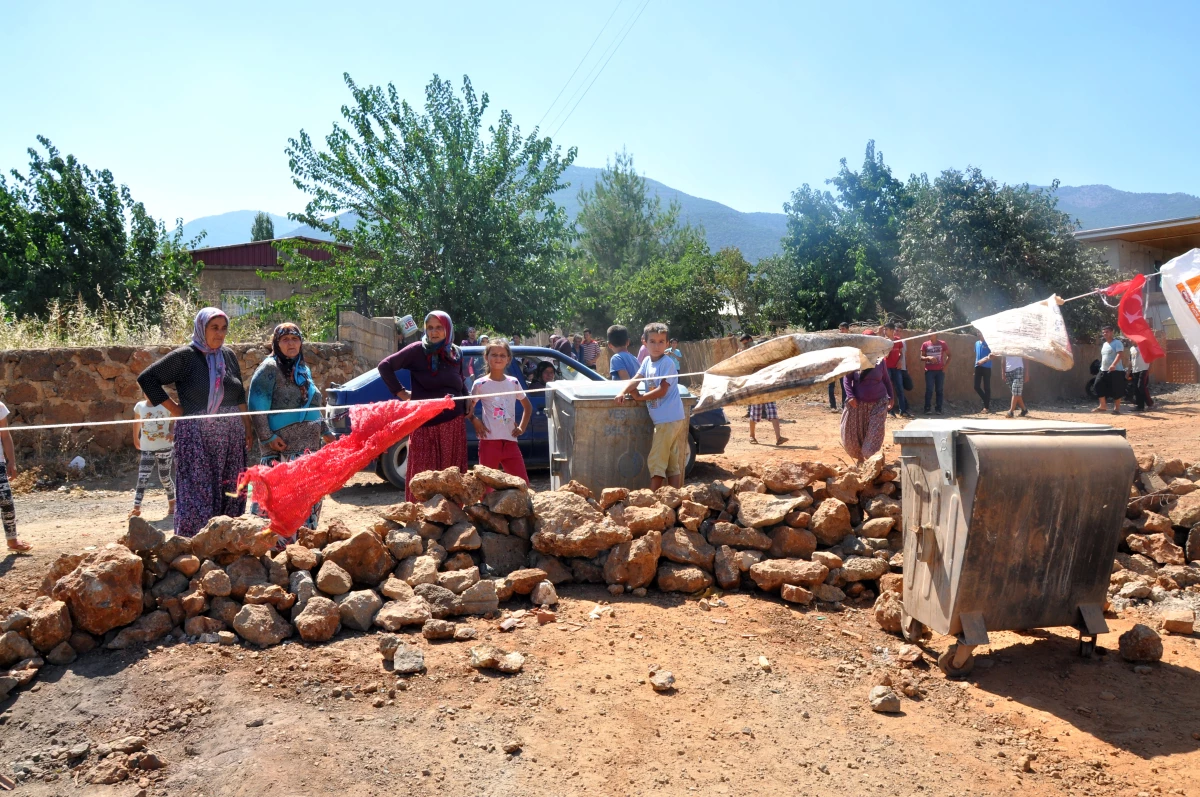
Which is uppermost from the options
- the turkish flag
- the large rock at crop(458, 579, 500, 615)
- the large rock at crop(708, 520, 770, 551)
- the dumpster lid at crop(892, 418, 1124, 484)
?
the turkish flag

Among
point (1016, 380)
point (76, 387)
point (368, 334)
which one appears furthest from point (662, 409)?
point (1016, 380)

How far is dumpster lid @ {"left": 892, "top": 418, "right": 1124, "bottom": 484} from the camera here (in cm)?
410

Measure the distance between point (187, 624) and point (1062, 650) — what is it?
14.7ft

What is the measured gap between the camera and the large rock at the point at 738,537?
539 centimetres

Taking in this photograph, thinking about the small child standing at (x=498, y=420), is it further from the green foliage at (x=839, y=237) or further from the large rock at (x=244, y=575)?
the green foliage at (x=839, y=237)

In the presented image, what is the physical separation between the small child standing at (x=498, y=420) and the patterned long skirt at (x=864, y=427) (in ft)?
10.1

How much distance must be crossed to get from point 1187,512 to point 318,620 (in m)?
5.52

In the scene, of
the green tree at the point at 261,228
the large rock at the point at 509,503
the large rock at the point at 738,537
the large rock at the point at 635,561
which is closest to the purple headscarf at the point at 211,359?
the large rock at the point at 509,503

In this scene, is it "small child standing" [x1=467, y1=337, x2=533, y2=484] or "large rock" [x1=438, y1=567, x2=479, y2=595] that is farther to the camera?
"small child standing" [x1=467, y1=337, x2=533, y2=484]

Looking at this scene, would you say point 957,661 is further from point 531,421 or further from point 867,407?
point 531,421

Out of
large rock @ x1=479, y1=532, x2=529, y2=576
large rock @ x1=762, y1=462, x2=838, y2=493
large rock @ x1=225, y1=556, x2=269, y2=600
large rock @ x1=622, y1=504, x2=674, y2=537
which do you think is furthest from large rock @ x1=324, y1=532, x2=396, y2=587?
large rock @ x1=762, y1=462, x2=838, y2=493

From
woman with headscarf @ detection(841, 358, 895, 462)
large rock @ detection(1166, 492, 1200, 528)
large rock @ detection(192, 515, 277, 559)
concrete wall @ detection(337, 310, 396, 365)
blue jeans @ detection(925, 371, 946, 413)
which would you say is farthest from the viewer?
blue jeans @ detection(925, 371, 946, 413)

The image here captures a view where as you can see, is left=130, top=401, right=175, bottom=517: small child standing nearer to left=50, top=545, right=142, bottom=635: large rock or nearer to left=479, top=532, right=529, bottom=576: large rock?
left=50, top=545, right=142, bottom=635: large rock

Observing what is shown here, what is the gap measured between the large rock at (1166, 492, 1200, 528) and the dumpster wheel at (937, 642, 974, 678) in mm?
2585
